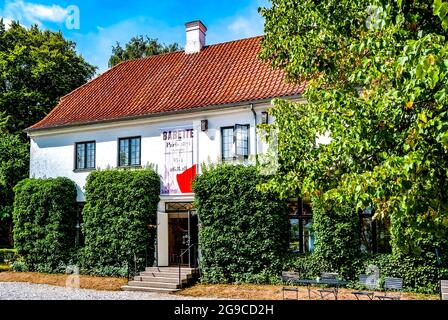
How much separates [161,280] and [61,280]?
4.65m

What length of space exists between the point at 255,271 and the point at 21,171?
50.4 ft

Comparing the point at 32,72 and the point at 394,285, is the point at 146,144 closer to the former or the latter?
the point at 394,285

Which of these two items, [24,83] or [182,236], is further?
[24,83]

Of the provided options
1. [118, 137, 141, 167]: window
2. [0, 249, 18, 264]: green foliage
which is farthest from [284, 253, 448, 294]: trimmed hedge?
[0, 249, 18, 264]: green foliage

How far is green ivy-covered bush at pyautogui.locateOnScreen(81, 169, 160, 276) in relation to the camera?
18609mm

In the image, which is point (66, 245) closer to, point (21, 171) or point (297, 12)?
point (21, 171)

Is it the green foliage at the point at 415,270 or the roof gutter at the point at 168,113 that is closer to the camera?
the green foliage at the point at 415,270

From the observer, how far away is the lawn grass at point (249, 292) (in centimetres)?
1373

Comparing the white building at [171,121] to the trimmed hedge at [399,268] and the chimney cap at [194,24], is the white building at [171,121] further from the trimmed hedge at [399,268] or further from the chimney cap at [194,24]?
the trimmed hedge at [399,268]

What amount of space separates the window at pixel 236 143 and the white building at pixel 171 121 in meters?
0.04

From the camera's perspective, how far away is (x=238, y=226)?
16.9 meters

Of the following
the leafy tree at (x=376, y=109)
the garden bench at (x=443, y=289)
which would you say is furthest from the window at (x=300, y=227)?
the leafy tree at (x=376, y=109)

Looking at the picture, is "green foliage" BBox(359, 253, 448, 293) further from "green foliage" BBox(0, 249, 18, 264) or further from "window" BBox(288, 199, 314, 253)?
"green foliage" BBox(0, 249, 18, 264)

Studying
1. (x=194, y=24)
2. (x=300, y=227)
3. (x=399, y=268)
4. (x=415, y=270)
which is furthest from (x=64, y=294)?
(x=194, y=24)
